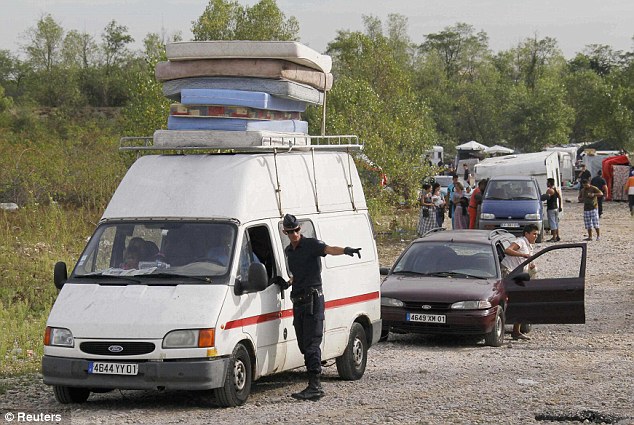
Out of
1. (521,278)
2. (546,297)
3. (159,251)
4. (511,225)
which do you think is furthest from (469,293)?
(511,225)

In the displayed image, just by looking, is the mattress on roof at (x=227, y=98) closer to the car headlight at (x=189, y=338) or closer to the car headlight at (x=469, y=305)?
the car headlight at (x=189, y=338)

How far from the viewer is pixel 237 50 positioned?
11695 millimetres

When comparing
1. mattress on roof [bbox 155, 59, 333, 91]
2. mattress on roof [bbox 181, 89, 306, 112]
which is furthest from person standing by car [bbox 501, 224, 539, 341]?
mattress on roof [bbox 181, 89, 306, 112]

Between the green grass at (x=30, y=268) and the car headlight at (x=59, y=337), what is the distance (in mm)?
3538

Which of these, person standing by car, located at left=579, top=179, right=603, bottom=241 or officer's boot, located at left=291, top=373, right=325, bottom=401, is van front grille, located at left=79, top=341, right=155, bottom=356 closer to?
officer's boot, located at left=291, top=373, right=325, bottom=401

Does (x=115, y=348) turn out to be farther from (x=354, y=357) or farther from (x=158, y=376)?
(x=354, y=357)

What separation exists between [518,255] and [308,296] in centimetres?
595

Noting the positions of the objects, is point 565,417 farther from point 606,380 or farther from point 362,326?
point 362,326

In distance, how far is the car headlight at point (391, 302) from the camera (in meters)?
14.6

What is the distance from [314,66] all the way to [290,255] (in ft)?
10.3

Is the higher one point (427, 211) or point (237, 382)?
point (427, 211)

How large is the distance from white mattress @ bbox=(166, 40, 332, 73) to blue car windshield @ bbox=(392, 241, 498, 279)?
463 centimetres

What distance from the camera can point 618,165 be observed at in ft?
174

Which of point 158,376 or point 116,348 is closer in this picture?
point 158,376
